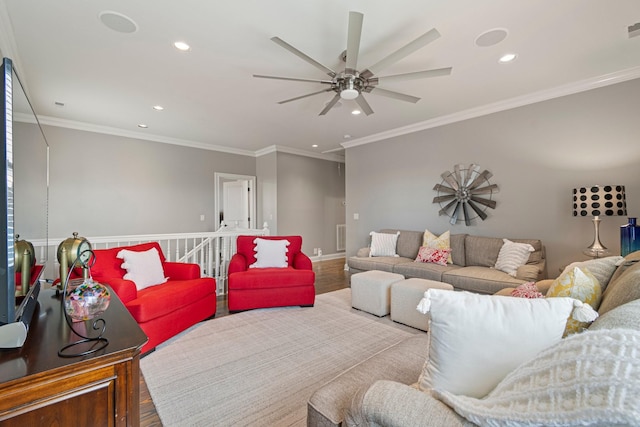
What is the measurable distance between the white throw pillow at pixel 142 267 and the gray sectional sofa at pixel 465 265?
2783mm

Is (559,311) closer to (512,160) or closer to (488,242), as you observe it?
(488,242)

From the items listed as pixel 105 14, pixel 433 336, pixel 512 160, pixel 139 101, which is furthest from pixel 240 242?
pixel 512 160

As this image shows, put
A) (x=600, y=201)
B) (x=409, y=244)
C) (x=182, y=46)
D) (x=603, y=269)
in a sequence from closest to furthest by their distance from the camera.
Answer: (x=603, y=269), (x=182, y=46), (x=600, y=201), (x=409, y=244)

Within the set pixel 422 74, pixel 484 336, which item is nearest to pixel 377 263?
pixel 422 74

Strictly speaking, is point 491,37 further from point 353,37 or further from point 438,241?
point 438,241

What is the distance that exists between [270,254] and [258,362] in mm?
1625

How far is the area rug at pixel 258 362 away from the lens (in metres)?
1.72

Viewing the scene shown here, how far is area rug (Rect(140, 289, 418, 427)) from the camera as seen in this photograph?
1.72 m

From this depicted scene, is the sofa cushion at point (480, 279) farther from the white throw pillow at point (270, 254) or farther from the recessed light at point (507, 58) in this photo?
the recessed light at point (507, 58)

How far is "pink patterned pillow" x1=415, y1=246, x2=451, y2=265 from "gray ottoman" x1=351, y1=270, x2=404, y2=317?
A: 96 centimetres

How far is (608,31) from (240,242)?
4.28 m

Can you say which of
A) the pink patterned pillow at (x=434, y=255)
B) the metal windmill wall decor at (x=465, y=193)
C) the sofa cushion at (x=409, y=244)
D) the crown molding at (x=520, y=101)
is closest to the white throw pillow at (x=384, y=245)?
the sofa cushion at (x=409, y=244)

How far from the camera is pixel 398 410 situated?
2.71 feet

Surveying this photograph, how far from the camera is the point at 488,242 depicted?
12.7 feet
